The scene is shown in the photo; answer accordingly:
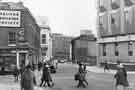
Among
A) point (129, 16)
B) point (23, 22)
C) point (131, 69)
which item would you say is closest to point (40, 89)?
point (23, 22)

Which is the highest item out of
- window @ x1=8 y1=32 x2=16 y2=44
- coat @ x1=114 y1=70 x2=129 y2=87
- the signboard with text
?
the signboard with text

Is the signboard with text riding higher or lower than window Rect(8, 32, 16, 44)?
higher

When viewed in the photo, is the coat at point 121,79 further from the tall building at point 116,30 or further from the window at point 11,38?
the tall building at point 116,30

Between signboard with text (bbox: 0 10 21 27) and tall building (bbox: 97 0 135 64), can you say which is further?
tall building (bbox: 97 0 135 64)

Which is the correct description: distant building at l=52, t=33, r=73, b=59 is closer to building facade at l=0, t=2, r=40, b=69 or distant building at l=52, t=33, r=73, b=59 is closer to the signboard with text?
building facade at l=0, t=2, r=40, b=69

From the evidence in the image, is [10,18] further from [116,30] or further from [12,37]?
[116,30]

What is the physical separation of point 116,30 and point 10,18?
24428 mm

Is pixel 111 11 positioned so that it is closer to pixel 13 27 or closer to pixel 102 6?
pixel 102 6

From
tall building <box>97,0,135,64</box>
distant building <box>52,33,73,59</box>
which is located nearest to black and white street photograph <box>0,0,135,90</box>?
tall building <box>97,0,135,64</box>

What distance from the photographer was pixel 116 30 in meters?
55.6

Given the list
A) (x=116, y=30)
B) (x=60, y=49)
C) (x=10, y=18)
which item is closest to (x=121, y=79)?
(x=10, y=18)

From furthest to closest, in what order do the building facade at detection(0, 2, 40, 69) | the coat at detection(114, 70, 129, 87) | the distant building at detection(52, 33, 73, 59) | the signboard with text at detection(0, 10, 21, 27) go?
the distant building at detection(52, 33, 73, 59), the signboard with text at detection(0, 10, 21, 27), the building facade at detection(0, 2, 40, 69), the coat at detection(114, 70, 129, 87)

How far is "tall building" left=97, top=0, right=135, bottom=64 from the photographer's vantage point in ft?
168

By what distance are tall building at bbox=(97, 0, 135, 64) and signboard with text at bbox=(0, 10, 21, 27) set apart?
21.0 metres
